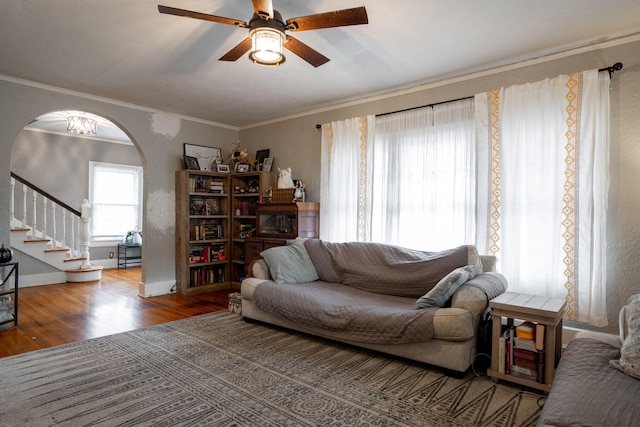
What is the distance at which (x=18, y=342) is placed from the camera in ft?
10.3

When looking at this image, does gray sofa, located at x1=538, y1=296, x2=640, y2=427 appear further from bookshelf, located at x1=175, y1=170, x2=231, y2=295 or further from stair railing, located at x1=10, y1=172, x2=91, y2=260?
stair railing, located at x1=10, y1=172, x2=91, y2=260

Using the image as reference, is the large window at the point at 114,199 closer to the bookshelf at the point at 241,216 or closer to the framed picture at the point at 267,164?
the bookshelf at the point at 241,216

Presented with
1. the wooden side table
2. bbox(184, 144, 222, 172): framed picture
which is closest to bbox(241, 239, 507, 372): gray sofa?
the wooden side table

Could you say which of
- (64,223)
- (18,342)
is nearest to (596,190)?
(18,342)

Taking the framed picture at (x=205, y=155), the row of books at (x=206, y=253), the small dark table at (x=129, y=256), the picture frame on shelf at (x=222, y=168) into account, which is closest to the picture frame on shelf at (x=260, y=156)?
the picture frame on shelf at (x=222, y=168)

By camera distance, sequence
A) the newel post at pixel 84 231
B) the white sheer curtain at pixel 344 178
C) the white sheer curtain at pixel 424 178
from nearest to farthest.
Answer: the white sheer curtain at pixel 424 178, the white sheer curtain at pixel 344 178, the newel post at pixel 84 231

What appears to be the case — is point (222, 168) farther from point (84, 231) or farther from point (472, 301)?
point (472, 301)

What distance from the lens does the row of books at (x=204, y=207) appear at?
5.33 meters

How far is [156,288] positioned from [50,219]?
3192mm

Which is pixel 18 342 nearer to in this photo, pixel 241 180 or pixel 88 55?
pixel 88 55

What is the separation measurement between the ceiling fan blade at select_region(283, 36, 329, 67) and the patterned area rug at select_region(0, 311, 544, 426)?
2294 mm

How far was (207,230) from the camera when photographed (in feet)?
17.8

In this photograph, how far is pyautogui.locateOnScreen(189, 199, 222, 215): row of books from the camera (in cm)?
533

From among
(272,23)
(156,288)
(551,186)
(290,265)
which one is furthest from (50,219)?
(551,186)
